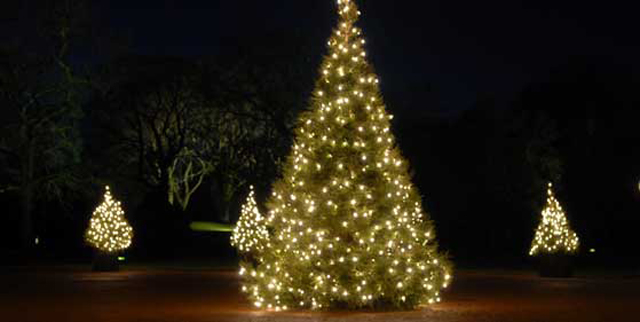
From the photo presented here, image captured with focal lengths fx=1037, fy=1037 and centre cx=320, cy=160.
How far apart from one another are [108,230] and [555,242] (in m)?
17.1

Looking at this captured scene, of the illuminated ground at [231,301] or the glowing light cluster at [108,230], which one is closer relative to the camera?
the illuminated ground at [231,301]

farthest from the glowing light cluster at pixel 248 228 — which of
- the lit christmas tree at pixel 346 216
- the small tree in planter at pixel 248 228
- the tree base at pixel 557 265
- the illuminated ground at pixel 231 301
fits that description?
the lit christmas tree at pixel 346 216

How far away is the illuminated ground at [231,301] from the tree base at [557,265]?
3.05ft

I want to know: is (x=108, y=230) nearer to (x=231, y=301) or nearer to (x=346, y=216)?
(x=231, y=301)

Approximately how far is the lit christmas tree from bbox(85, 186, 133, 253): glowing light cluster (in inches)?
789

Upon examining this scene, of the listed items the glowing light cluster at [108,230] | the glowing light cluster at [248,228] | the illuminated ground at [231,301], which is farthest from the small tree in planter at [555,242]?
the glowing light cluster at [108,230]

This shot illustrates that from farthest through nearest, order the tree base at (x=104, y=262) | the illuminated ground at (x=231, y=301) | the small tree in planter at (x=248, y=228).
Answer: the small tree in planter at (x=248, y=228), the tree base at (x=104, y=262), the illuminated ground at (x=231, y=301)

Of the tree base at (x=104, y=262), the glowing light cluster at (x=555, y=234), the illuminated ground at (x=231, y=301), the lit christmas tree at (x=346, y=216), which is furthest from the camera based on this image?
the tree base at (x=104, y=262)

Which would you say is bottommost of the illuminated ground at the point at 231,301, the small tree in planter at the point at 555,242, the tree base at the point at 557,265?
the illuminated ground at the point at 231,301

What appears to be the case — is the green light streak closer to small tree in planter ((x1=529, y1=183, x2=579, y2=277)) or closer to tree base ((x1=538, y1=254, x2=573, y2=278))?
tree base ((x1=538, y1=254, x2=573, y2=278))

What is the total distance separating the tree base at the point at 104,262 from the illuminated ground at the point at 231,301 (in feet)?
13.8

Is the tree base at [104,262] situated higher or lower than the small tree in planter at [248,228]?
lower

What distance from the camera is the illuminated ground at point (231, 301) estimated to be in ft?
61.6

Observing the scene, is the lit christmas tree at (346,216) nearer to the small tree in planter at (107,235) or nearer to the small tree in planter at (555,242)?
the small tree in planter at (555,242)
